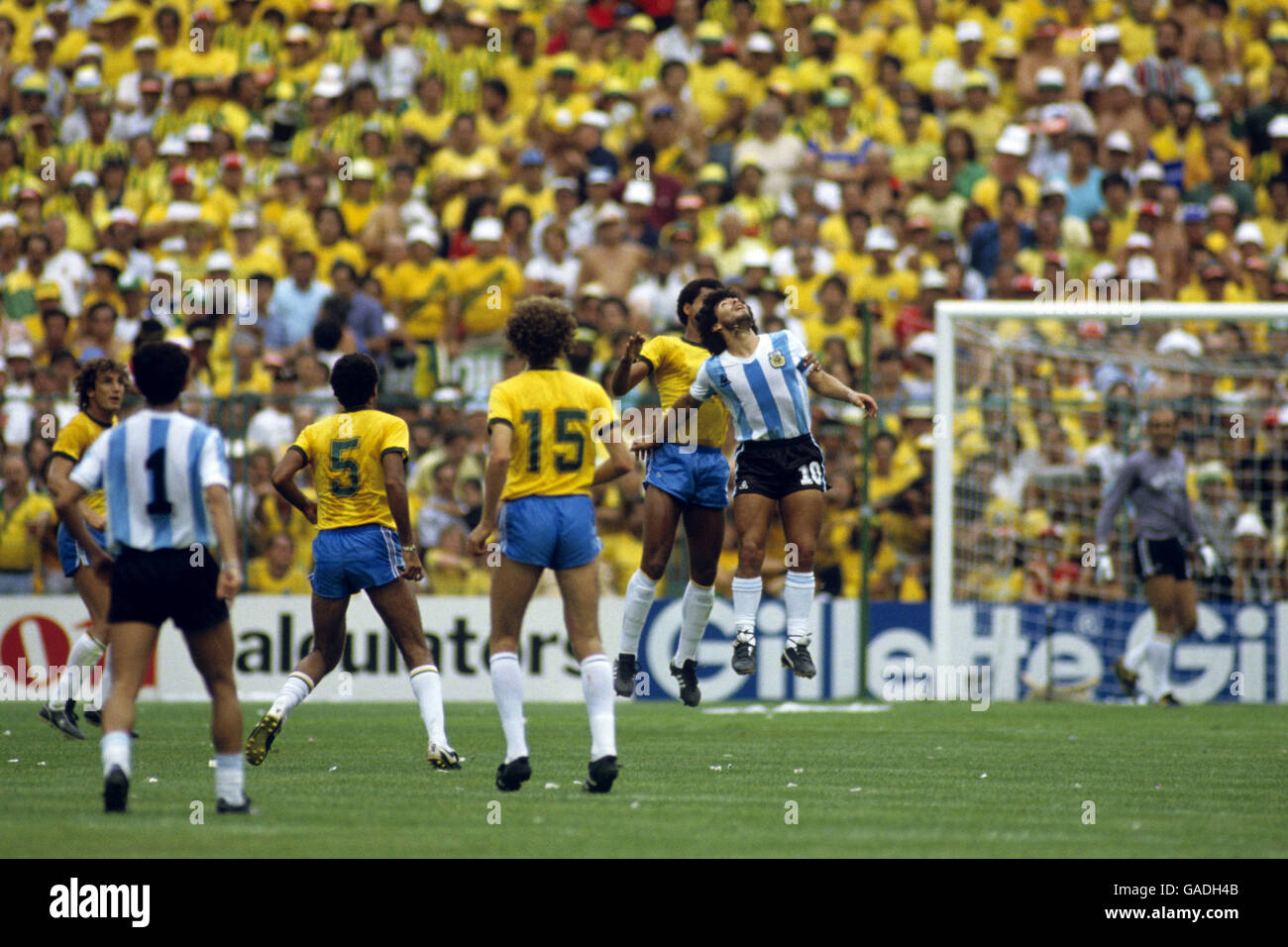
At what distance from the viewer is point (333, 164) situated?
2241 cm

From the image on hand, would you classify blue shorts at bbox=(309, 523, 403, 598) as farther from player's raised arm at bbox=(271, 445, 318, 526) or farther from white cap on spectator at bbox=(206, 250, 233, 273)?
white cap on spectator at bbox=(206, 250, 233, 273)

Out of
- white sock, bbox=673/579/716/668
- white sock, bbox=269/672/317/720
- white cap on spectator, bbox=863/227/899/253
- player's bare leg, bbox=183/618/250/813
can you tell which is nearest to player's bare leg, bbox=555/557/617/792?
player's bare leg, bbox=183/618/250/813

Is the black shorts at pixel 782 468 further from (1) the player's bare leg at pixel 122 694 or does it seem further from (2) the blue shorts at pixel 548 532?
(1) the player's bare leg at pixel 122 694

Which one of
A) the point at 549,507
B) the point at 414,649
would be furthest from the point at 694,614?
the point at 549,507

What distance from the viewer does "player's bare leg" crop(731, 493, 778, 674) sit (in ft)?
40.4

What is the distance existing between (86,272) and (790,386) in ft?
40.1

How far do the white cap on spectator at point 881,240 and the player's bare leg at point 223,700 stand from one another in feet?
40.7

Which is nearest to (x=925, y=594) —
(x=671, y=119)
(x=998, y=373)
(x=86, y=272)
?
(x=998, y=373)

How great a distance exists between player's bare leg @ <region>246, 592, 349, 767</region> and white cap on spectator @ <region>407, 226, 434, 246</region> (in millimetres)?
9441

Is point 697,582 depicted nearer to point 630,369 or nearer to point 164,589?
point 630,369

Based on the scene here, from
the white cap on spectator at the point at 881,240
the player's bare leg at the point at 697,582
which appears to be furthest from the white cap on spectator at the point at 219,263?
the player's bare leg at the point at 697,582

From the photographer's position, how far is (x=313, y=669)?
11.6 m

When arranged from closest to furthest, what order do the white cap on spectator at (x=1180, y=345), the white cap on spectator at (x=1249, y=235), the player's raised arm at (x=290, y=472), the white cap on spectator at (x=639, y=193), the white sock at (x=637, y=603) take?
the player's raised arm at (x=290, y=472) → the white sock at (x=637, y=603) → the white cap on spectator at (x=1180, y=345) → the white cap on spectator at (x=1249, y=235) → the white cap on spectator at (x=639, y=193)

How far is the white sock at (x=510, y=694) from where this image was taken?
32.6ft
